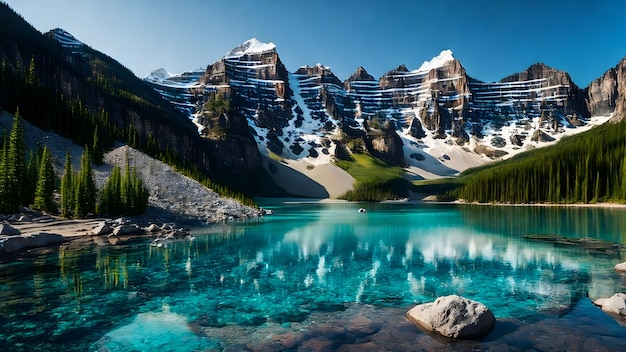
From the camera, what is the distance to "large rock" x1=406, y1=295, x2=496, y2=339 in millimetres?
12945

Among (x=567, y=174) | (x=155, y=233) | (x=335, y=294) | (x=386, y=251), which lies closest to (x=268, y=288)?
(x=335, y=294)

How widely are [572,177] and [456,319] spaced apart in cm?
12091

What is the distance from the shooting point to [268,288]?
20.4 meters

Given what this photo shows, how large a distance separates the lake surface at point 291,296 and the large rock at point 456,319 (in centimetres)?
39

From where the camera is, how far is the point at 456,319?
1323 centimetres

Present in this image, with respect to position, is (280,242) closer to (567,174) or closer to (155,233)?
(155,233)

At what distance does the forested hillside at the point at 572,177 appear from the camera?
333ft

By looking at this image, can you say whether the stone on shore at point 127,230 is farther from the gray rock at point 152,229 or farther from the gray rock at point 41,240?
the gray rock at point 41,240

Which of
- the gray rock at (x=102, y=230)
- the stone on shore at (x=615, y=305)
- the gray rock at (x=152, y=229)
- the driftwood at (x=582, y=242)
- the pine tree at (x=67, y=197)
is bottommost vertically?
the driftwood at (x=582, y=242)

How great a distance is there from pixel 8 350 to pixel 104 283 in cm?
926

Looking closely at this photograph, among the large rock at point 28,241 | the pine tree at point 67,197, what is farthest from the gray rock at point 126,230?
the pine tree at point 67,197

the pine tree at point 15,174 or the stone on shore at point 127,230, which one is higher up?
the pine tree at point 15,174

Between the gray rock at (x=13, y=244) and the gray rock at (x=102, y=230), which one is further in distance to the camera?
the gray rock at (x=102, y=230)

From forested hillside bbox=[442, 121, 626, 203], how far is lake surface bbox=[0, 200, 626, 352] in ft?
287
